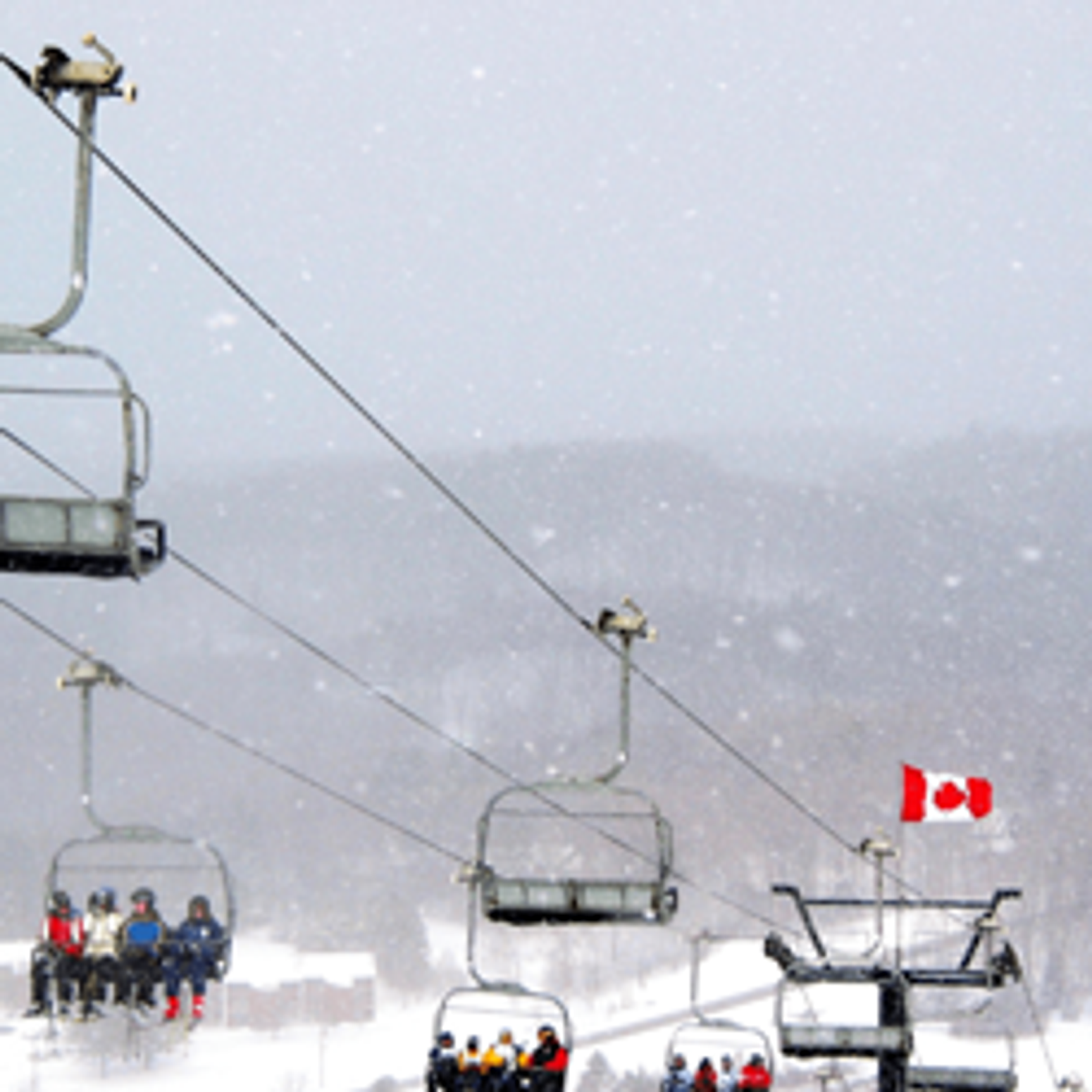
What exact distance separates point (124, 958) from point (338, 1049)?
3534 inches

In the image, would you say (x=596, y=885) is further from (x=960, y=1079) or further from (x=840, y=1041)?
(x=960, y=1079)

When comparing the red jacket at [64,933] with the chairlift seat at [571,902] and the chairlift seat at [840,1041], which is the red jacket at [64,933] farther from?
the chairlift seat at [840,1041]

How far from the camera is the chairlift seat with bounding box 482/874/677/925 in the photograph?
1585cm

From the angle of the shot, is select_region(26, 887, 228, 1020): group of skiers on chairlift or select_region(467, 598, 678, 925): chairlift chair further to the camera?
select_region(26, 887, 228, 1020): group of skiers on chairlift

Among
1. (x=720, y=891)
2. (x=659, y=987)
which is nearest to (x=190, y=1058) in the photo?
(x=659, y=987)

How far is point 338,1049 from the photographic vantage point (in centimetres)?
10381

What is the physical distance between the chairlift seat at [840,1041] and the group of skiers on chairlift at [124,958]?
5596 mm

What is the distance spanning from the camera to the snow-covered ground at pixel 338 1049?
9356cm

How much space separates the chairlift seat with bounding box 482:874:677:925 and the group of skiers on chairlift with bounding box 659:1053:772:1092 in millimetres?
1911

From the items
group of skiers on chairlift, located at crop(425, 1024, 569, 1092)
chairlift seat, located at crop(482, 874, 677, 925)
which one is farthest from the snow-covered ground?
group of skiers on chairlift, located at crop(425, 1024, 569, 1092)

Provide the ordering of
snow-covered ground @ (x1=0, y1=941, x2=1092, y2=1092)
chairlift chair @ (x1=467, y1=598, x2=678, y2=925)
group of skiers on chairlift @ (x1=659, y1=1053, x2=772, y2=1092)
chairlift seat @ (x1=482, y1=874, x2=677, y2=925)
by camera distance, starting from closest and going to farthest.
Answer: chairlift chair @ (x1=467, y1=598, x2=678, y2=925) < chairlift seat @ (x1=482, y1=874, x2=677, y2=925) < group of skiers on chairlift @ (x1=659, y1=1053, x2=772, y2=1092) < snow-covered ground @ (x1=0, y1=941, x2=1092, y2=1092)

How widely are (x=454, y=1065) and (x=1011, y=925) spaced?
4659 inches

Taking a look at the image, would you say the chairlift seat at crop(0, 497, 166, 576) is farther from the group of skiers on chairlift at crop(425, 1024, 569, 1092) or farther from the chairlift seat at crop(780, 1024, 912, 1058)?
the chairlift seat at crop(780, 1024, 912, 1058)

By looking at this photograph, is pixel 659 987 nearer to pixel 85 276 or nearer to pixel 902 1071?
pixel 902 1071
